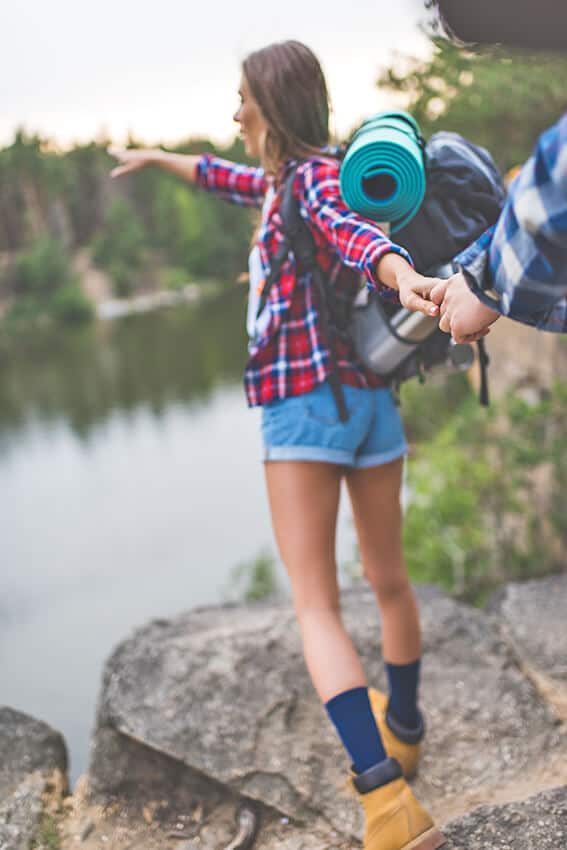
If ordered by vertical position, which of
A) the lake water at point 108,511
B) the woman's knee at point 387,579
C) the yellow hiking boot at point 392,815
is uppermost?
the woman's knee at point 387,579

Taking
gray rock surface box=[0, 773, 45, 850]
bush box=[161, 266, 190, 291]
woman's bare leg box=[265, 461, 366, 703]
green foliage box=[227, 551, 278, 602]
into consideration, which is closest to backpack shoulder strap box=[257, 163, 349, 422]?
woman's bare leg box=[265, 461, 366, 703]

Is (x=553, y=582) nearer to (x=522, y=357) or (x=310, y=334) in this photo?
(x=310, y=334)

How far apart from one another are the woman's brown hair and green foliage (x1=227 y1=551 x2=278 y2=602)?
428cm

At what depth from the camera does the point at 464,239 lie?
5.49 ft

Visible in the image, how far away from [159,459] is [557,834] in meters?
8.88

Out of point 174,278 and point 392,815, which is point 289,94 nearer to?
point 392,815

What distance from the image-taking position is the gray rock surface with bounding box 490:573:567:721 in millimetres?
2523

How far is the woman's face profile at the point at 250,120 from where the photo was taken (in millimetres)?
1769

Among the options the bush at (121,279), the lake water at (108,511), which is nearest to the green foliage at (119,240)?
the bush at (121,279)

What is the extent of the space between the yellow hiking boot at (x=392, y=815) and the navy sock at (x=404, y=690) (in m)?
0.37

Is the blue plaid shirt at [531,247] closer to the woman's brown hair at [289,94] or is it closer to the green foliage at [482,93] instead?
the woman's brown hair at [289,94]

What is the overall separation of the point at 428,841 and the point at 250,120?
1.44m

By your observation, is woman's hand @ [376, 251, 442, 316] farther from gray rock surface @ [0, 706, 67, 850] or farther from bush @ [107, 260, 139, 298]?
bush @ [107, 260, 139, 298]

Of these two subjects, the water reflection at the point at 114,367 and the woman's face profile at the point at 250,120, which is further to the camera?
the water reflection at the point at 114,367
